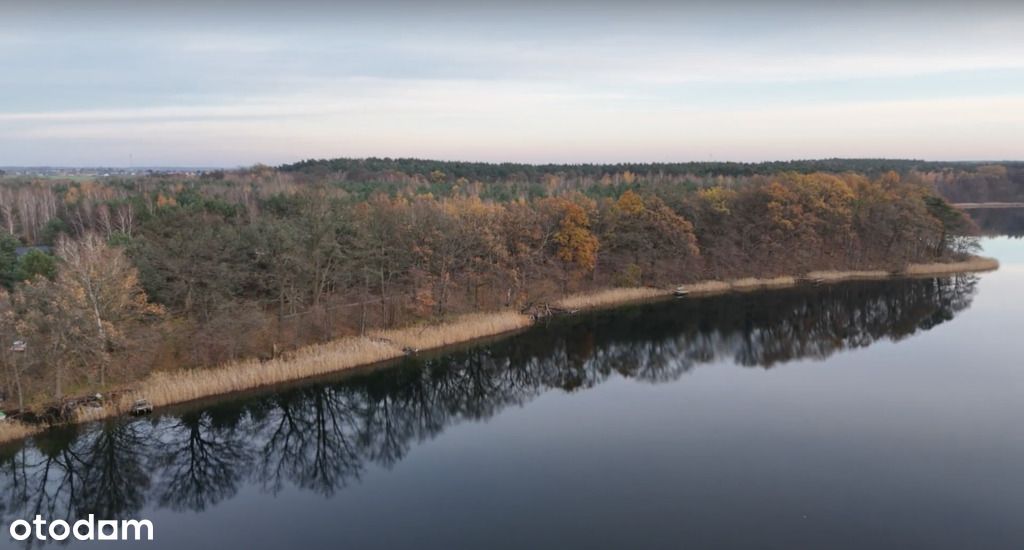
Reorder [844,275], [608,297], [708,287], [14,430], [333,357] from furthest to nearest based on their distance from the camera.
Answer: [844,275]
[708,287]
[608,297]
[333,357]
[14,430]

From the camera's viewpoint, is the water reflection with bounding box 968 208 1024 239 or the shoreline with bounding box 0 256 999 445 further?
the water reflection with bounding box 968 208 1024 239

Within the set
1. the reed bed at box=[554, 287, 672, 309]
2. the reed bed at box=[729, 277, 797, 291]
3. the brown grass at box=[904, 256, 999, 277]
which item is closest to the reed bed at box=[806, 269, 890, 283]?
the reed bed at box=[729, 277, 797, 291]

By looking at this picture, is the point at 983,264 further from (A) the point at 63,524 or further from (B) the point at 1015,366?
(A) the point at 63,524

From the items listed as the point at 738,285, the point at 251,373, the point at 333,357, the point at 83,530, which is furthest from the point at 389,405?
the point at 738,285

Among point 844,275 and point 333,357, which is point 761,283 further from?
point 333,357

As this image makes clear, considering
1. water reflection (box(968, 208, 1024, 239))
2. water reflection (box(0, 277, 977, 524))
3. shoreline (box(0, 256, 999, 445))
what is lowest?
water reflection (box(0, 277, 977, 524))

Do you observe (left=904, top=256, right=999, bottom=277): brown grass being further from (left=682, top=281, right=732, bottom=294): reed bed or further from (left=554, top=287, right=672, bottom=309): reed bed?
(left=554, top=287, right=672, bottom=309): reed bed
